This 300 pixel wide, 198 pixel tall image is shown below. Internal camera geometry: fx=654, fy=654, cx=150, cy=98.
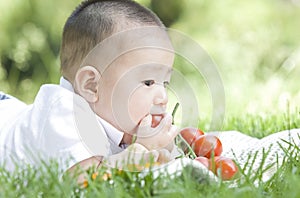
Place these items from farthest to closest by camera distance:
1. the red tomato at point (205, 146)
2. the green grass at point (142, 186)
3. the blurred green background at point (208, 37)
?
the blurred green background at point (208, 37), the red tomato at point (205, 146), the green grass at point (142, 186)

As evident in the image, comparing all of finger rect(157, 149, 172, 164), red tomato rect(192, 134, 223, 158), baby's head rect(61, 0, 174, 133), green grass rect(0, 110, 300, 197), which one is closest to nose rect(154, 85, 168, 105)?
baby's head rect(61, 0, 174, 133)

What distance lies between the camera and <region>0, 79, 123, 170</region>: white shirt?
65.9 inches

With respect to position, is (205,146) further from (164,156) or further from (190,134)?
(164,156)

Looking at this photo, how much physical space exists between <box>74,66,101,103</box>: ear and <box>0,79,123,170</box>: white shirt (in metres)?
0.06

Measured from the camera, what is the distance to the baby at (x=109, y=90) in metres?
1.74

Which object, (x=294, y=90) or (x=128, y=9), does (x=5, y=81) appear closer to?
(x=294, y=90)

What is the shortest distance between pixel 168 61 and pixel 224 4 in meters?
4.12

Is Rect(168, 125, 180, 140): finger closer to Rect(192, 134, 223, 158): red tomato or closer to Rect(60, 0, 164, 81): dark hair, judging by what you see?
Rect(192, 134, 223, 158): red tomato

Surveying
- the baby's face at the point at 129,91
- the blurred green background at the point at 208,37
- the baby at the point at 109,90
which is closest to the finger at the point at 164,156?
the baby at the point at 109,90

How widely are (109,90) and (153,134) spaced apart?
18 centimetres

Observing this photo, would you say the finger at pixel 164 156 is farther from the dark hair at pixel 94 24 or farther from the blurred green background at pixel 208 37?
the blurred green background at pixel 208 37

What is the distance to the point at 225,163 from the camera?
1688 millimetres

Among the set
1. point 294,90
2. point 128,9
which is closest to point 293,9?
point 294,90

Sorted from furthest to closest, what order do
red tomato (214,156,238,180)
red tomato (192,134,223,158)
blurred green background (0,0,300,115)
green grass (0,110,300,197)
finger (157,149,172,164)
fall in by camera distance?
blurred green background (0,0,300,115) < red tomato (192,134,223,158) < finger (157,149,172,164) < red tomato (214,156,238,180) < green grass (0,110,300,197)
